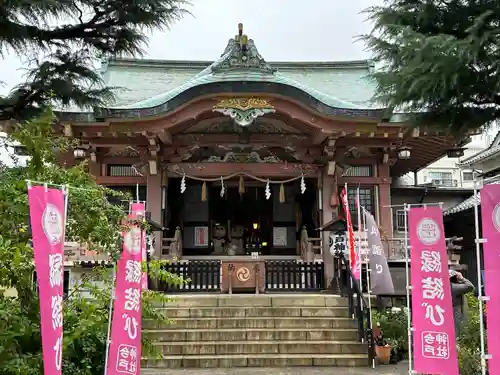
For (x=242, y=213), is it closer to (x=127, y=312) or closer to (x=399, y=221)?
(x=399, y=221)

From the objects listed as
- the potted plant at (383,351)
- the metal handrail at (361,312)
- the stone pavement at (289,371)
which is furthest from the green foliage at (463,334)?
the stone pavement at (289,371)

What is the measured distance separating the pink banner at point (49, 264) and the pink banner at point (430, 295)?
14.9 ft

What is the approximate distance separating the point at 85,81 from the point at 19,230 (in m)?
2.52

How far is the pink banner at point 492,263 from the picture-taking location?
5430 mm

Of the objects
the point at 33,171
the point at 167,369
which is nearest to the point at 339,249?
the point at 167,369

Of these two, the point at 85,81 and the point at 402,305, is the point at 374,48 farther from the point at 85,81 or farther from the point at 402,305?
the point at 402,305

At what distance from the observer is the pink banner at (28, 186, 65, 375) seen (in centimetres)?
434

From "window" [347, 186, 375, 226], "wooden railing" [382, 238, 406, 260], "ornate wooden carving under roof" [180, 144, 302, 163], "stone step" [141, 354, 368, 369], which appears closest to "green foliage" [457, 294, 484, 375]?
"stone step" [141, 354, 368, 369]

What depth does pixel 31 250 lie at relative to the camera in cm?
511

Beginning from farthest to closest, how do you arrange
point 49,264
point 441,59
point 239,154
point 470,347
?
point 239,154
point 470,347
point 441,59
point 49,264

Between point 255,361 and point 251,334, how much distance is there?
0.73 meters

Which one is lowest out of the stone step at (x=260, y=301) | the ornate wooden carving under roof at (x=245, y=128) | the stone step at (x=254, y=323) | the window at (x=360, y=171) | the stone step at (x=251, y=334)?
the stone step at (x=251, y=334)

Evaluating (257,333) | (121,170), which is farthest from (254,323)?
(121,170)

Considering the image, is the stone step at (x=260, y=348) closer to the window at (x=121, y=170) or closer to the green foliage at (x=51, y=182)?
the green foliage at (x=51, y=182)
